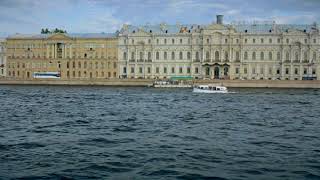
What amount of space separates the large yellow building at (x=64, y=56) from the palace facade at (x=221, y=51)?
3.16 m

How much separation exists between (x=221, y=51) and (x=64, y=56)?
30136mm

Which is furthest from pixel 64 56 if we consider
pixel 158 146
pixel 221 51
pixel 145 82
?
pixel 158 146

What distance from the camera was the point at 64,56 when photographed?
97.5m

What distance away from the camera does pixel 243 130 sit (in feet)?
86.5

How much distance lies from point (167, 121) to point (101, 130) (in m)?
5.68

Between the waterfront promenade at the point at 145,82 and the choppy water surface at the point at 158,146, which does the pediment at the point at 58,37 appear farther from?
the choppy water surface at the point at 158,146

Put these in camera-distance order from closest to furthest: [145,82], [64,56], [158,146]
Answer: [158,146] < [145,82] < [64,56]

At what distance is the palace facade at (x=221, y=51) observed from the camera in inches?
3386

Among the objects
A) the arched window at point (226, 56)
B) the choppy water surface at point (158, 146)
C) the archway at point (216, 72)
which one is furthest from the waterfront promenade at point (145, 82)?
the choppy water surface at point (158, 146)

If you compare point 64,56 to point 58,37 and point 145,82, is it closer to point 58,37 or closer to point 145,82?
point 58,37

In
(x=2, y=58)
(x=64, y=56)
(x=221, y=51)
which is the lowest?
(x=2, y=58)

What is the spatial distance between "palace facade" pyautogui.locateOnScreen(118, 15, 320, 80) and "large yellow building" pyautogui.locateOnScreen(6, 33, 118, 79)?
3.16 metres

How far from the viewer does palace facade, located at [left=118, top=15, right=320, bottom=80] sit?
282 feet

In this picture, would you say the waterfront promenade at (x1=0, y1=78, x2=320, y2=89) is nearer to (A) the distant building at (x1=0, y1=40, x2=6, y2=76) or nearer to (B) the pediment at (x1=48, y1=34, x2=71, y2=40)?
(B) the pediment at (x1=48, y1=34, x2=71, y2=40)
